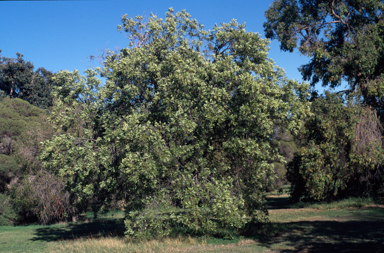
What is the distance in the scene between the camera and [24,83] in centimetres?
5203

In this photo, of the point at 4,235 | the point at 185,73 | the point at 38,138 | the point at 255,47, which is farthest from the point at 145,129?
the point at 4,235

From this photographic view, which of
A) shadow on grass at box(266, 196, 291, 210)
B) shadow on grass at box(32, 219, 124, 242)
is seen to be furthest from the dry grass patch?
shadow on grass at box(266, 196, 291, 210)

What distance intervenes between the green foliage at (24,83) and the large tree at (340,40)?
3902 centimetres

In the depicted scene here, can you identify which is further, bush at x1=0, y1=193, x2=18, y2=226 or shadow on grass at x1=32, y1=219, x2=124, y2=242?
bush at x1=0, y1=193, x2=18, y2=226

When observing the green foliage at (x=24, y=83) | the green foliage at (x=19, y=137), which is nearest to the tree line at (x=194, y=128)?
the green foliage at (x=19, y=137)

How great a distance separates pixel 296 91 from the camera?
546 inches

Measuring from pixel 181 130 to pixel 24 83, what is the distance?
159 ft

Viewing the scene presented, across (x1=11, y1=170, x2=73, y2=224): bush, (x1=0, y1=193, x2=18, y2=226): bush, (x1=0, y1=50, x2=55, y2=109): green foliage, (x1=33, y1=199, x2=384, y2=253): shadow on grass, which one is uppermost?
(x1=0, y1=50, x2=55, y2=109): green foliage

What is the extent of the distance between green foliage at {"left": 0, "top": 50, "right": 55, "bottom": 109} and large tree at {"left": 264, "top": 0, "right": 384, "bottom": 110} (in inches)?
1536

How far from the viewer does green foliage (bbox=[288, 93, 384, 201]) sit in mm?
21359

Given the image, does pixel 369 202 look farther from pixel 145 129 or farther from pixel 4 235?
pixel 4 235

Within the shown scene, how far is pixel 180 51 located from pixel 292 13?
1522cm

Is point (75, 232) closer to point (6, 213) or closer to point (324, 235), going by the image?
point (6, 213)

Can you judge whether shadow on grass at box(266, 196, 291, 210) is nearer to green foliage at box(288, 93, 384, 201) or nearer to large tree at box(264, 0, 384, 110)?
green foliage at box(288, 93, 384, 201)
